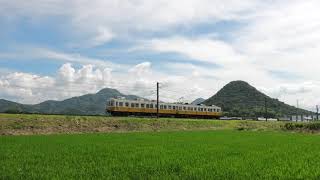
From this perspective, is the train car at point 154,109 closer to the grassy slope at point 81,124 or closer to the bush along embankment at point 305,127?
the grassy slope at point 81,124

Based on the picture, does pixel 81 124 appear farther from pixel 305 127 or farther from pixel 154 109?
pixel 305 127

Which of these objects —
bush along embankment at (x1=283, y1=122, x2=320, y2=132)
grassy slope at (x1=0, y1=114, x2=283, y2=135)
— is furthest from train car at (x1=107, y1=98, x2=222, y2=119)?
bush along embankment at (x1=283, y1=122, x2=320, y2=132)

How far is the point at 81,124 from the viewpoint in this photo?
52.0m

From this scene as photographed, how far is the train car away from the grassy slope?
8.40 m

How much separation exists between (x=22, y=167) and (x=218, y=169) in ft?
23.2

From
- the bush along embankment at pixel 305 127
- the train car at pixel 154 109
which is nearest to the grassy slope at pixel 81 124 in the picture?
the train car at pixel 154 109

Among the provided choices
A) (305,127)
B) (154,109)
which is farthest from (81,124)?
(305,127)

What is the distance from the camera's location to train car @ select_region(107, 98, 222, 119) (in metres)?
68.9

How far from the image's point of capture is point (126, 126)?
5678 cm

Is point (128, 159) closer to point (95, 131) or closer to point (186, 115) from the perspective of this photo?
point (95, 131)

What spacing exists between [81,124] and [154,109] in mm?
24324

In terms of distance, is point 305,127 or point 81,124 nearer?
point 81,124

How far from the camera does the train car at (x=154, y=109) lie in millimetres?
68875

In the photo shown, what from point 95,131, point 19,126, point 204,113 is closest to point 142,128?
point 95,131
